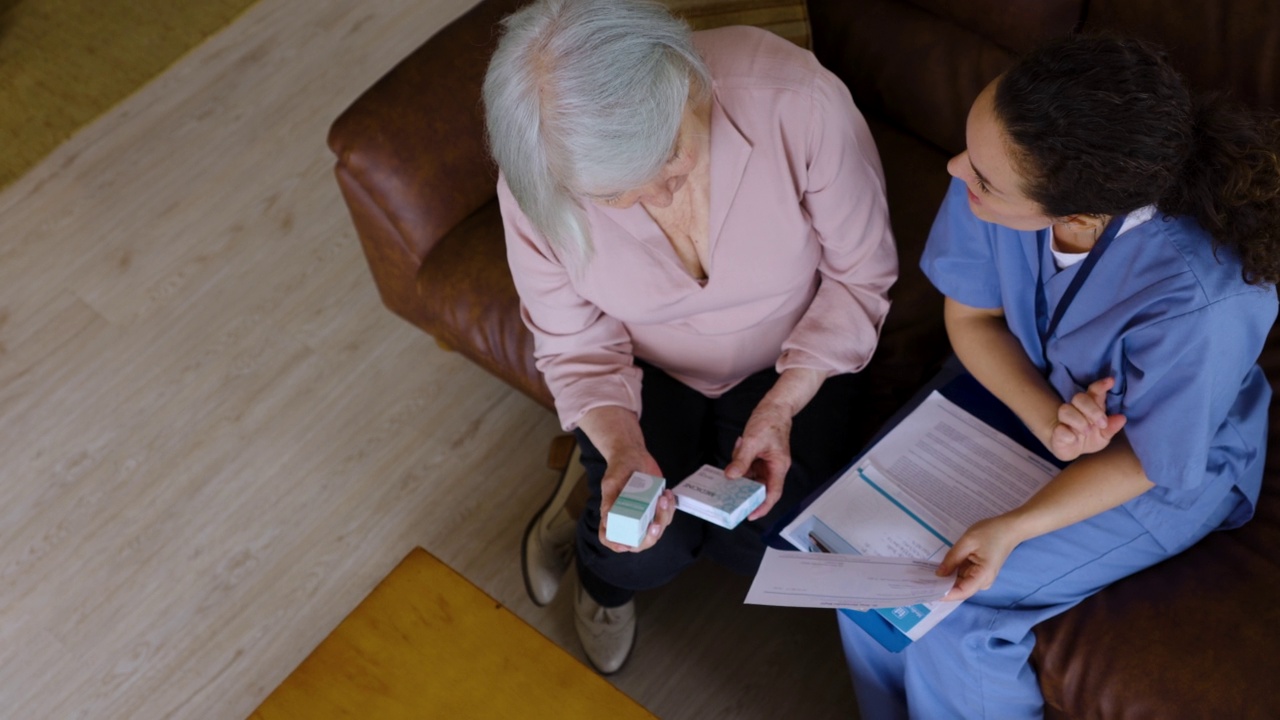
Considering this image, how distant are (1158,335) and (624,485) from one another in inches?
25.3

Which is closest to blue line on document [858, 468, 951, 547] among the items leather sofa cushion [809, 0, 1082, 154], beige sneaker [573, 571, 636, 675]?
beige sneaker [573, 571, 636, 675]

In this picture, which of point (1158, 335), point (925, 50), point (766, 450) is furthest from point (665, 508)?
point (925, 50)

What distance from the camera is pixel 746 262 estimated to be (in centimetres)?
142

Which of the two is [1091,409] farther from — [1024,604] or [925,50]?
[925,50]

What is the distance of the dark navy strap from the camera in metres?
1.17

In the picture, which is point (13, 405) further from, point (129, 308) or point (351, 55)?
point (351, 55)

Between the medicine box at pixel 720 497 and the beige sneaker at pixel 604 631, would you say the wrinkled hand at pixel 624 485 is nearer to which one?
the medicine box at pixel 720 497

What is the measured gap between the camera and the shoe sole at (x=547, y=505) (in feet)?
5.98

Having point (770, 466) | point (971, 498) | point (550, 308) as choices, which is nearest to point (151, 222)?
point (550, 308)

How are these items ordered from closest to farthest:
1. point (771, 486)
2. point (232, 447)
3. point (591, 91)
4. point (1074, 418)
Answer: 1. point (591, 91)
2. point (1074, 418)
3. point (771, 486)
4. point (232, 447)

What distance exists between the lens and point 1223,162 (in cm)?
106

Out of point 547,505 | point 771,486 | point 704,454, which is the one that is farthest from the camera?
point 547,505

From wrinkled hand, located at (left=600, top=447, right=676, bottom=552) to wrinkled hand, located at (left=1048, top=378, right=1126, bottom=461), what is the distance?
1.54 ft

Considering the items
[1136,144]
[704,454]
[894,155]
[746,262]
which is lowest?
[704,454]
